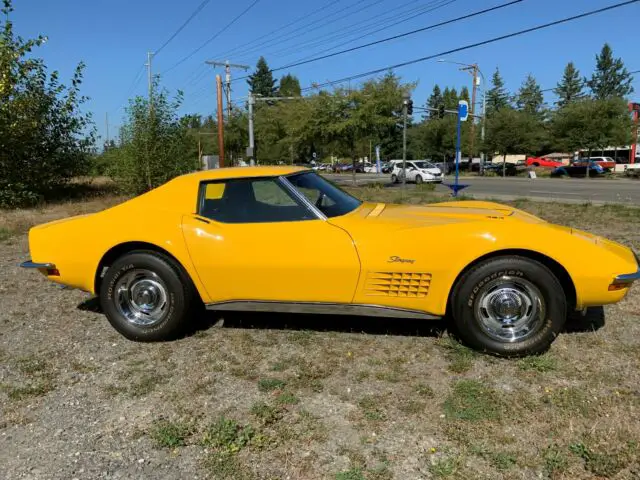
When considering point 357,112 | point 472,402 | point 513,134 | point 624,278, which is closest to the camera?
point 472,402

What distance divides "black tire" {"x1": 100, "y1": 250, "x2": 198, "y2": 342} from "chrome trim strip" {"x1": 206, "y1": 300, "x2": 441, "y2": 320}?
0.24m

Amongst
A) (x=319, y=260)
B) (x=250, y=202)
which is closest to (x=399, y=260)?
(x=319, y=260)

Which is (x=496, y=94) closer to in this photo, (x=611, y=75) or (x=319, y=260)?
(x=611, y=75)

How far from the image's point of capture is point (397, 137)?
8794cm

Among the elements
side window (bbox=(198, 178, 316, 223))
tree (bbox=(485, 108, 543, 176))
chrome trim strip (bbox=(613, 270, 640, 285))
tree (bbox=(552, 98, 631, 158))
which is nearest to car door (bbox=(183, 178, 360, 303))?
Answer: side window (bbox=(198, 178, 316, 223))

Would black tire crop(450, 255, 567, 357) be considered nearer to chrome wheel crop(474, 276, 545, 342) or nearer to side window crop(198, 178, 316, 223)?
chrome wheel crop(474, 276, 545, 342)

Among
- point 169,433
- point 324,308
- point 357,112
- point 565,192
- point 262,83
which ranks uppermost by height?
point 262,83

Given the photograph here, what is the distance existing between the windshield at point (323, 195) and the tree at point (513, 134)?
39.0 meters

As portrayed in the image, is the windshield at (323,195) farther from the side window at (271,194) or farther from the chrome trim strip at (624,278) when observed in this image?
the chrome trim strip at (624,278)

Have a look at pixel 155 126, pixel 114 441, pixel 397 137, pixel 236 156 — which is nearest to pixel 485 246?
pixel 114 441

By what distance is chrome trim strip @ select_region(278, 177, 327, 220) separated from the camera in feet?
12.5

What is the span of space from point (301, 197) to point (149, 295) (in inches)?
57.4

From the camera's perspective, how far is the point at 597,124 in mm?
34156

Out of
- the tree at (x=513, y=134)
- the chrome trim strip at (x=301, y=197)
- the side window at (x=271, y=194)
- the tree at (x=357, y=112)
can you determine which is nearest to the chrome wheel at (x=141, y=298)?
Answer: the side window at (x=271, y=194)
